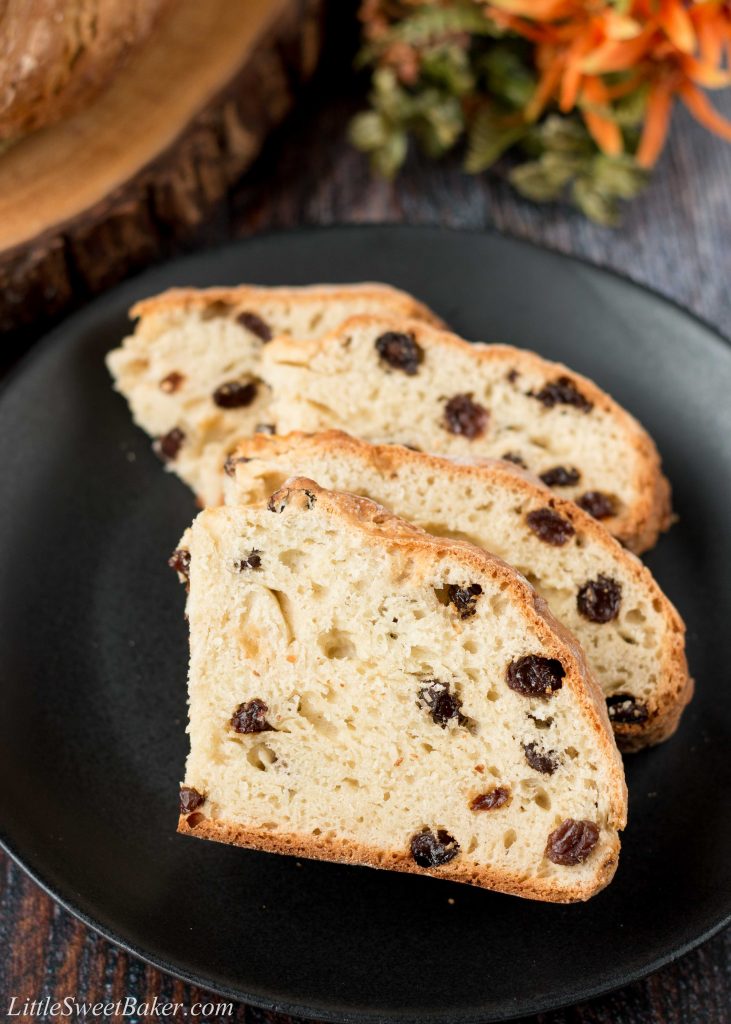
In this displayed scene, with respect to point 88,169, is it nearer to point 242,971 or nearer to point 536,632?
point 536,632

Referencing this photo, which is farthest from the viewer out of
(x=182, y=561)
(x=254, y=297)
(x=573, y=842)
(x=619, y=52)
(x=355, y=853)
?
(x=619, y=52)

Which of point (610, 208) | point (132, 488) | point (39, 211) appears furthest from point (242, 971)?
point (610, 208)

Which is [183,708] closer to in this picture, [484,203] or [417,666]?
[417,666]

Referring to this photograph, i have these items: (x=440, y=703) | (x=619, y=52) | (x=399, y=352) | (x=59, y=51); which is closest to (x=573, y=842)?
(x=440, y=703)

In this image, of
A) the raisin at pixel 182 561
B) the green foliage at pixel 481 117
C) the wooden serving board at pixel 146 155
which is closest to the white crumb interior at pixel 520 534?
the raisin at pixel 182 561

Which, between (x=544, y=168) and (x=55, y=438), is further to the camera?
(x=544, y=168)

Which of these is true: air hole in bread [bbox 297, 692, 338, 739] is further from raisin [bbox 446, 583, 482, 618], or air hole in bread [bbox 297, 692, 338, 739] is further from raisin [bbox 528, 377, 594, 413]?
raisin [bbox 528, 377, 594, 413]

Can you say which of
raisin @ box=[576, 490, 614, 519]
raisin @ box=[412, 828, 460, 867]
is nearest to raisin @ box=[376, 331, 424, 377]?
raisin @ box=[576, 490, 614, 519]
